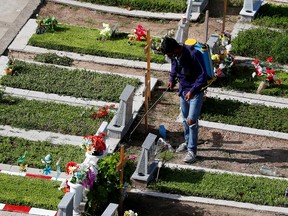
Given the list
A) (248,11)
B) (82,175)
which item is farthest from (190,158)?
(248,11)

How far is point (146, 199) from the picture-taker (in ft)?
55.3

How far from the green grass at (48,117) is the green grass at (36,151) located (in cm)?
48

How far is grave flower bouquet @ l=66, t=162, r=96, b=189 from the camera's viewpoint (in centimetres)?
1574

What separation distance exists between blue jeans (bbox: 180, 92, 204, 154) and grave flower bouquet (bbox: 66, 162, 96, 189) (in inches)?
98.8

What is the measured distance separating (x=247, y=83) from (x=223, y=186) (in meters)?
3.78

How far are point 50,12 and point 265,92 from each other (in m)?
5.91

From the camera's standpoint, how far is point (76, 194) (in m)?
15.8

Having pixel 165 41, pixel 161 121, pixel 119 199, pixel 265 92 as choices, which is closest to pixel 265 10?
pixel 265 92

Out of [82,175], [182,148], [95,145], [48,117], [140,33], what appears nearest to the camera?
[82,175]

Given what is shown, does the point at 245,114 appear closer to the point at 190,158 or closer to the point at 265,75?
the point at 265,75

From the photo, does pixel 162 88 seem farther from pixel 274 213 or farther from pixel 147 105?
pixel 274 213

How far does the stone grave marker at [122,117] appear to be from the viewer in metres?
18.3

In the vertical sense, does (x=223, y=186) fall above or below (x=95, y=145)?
below

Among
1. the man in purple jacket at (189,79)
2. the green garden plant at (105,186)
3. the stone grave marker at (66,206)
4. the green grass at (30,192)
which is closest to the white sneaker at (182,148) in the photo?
the man in purple jacket at (189,79)
